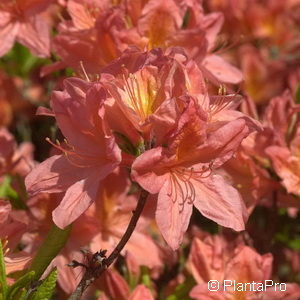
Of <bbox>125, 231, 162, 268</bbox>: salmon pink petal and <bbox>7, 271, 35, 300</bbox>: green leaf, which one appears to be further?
<bbox>125, 231, 162, 268</bbox>: salmon pink petal

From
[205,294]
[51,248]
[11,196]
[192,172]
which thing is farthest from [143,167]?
[11,196]

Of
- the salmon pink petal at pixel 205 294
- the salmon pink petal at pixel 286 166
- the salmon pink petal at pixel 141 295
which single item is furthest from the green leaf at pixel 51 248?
the salmon pink petal at pixel 286 166

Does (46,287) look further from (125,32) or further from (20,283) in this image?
(125,32)

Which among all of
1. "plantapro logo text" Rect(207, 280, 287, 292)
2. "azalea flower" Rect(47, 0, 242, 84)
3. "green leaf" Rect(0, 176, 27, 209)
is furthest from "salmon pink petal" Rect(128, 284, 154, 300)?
"azalea flower" Rect(47, 0, 242, 84)

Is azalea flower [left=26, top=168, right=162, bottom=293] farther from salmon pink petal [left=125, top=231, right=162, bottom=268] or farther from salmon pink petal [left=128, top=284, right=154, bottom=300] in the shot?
salmon pink petal [left=128, top=284, right=154, bottom=300]

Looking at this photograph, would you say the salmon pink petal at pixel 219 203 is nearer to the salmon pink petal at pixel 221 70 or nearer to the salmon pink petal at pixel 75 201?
the salmon pink petal at pixel 75 201

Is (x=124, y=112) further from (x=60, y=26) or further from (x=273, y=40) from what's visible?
(x=273, y=40)

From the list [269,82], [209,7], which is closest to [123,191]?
[269,82]
